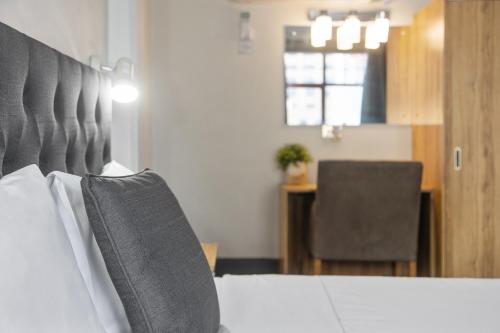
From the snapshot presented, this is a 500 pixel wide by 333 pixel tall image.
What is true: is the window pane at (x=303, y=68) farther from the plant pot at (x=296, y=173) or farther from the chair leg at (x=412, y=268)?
the chair leg at (x=412, y=268)

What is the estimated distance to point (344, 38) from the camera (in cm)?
387

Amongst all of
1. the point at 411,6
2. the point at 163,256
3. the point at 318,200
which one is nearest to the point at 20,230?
the point at 163,256

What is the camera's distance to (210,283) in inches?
54.1

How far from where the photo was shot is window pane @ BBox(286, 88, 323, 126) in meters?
A: 4.18

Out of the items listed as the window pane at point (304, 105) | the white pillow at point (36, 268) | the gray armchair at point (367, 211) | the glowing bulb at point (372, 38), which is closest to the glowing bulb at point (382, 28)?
the glowing bulb at point (372, 38)

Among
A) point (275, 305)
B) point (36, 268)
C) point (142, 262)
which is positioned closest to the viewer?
point (36, 268)

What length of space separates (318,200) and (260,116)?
1.06 metres

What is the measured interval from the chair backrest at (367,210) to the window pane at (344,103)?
0.99 metres

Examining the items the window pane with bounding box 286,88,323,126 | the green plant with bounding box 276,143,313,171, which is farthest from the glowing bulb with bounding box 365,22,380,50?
the green plant with bounding box 276,143,313,171

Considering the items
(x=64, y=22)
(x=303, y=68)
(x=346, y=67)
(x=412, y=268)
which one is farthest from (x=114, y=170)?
(x=346, y=67)

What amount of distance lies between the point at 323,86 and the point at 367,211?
3.96 feet

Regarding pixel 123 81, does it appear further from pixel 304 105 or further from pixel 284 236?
pixel 304 105

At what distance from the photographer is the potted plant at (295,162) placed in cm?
401

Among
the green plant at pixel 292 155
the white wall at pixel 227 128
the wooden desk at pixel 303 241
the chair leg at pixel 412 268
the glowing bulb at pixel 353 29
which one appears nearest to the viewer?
the chair leg at pixel 412 268
